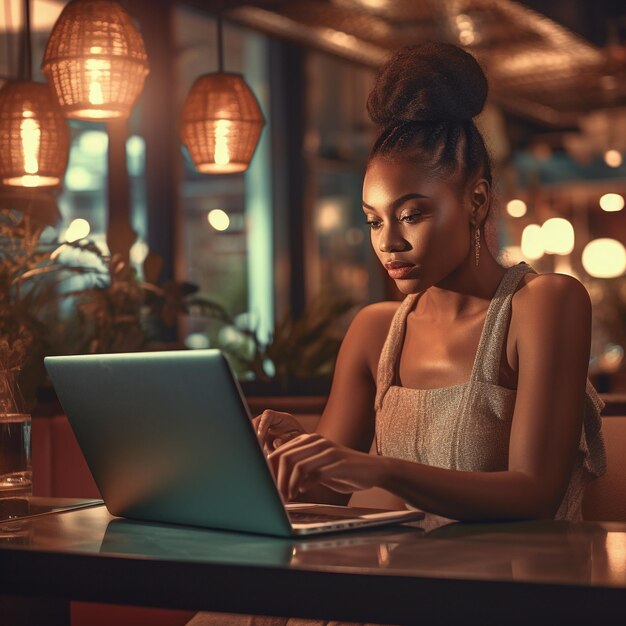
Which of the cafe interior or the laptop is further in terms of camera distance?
the cafe interior

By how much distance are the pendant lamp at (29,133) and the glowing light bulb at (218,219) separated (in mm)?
3757

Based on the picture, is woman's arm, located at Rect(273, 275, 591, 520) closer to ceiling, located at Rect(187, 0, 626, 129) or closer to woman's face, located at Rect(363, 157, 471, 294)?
woman's face, located at Rect(363, 157, 471, 294)

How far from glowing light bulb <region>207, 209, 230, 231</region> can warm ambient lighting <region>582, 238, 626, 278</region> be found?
4400 millimetres

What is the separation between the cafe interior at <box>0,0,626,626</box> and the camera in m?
2.92

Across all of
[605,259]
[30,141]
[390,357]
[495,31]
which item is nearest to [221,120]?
[30,141]

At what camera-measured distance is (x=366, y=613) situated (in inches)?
42.5

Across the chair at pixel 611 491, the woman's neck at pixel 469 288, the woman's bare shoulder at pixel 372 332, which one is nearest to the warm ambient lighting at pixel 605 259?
the chair at pixel 611 491

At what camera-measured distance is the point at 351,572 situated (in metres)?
1.09

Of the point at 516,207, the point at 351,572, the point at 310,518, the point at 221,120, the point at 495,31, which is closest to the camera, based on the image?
the point at 351,572

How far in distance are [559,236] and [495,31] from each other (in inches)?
148

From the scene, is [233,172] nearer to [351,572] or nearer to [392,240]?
[392,240]

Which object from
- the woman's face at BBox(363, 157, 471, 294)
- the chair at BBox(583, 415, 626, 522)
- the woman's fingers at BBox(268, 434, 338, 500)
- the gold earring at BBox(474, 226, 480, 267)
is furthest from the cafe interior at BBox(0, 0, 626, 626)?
the woman's fingers at BBox(268, 434, 338, 500)

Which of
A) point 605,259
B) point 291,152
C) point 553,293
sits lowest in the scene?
point 605,259

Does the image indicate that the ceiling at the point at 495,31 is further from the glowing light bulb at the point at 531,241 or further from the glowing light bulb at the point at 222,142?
the glowing light bulb at the point at 531,241
